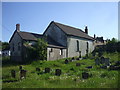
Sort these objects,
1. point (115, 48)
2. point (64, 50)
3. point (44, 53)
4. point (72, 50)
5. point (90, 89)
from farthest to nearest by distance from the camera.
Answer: point (115, 48)
point (72, 50)
point (64, 50)
point (44, 53)
point (90, 89)

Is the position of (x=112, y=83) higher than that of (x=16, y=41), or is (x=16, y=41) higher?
(x=16, y=41)

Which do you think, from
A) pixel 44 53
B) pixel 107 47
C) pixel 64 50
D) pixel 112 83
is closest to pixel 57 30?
pixel 64 50

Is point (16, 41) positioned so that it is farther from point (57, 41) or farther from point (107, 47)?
point (107, 47)

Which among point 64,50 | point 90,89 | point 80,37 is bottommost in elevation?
point 90,89

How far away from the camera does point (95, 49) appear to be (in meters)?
47.3

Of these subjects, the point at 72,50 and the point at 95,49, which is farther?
the point at 95,49

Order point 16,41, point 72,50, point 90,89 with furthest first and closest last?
point 72,50
point 16,41
point 90,89

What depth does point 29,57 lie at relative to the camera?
97.1 ft

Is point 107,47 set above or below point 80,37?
below

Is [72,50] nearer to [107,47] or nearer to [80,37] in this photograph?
[80,37]

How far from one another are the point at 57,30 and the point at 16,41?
32.7 ft

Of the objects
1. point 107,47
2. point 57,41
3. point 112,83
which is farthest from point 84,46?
point 112,83

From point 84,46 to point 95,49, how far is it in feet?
18.2

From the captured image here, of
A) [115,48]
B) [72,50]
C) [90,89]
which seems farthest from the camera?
[115,48]
